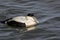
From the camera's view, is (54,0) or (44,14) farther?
(54,0)

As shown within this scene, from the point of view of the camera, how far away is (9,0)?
37.8 ft

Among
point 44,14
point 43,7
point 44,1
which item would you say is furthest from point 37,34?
point 44,1

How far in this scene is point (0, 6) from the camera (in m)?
10.6

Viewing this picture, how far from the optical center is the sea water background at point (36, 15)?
8.13 meters

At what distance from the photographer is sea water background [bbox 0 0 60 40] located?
813cm

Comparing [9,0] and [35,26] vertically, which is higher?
[9,0]

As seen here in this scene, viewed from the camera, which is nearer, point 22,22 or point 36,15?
point 22,22

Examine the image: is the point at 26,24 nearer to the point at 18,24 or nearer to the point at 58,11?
the point at 18,24

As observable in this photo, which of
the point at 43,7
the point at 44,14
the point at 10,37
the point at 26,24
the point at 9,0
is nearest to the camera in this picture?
the point at 10,37

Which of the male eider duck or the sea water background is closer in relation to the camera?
the sea water background

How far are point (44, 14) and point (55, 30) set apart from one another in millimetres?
1509

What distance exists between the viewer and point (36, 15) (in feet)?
32.5

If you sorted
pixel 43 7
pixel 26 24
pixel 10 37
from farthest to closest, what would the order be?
pixel 43 7 < pixel 26 24 < pixel 10 37

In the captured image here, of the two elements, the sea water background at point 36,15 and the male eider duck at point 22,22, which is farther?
the male eider duck at point 22,22
